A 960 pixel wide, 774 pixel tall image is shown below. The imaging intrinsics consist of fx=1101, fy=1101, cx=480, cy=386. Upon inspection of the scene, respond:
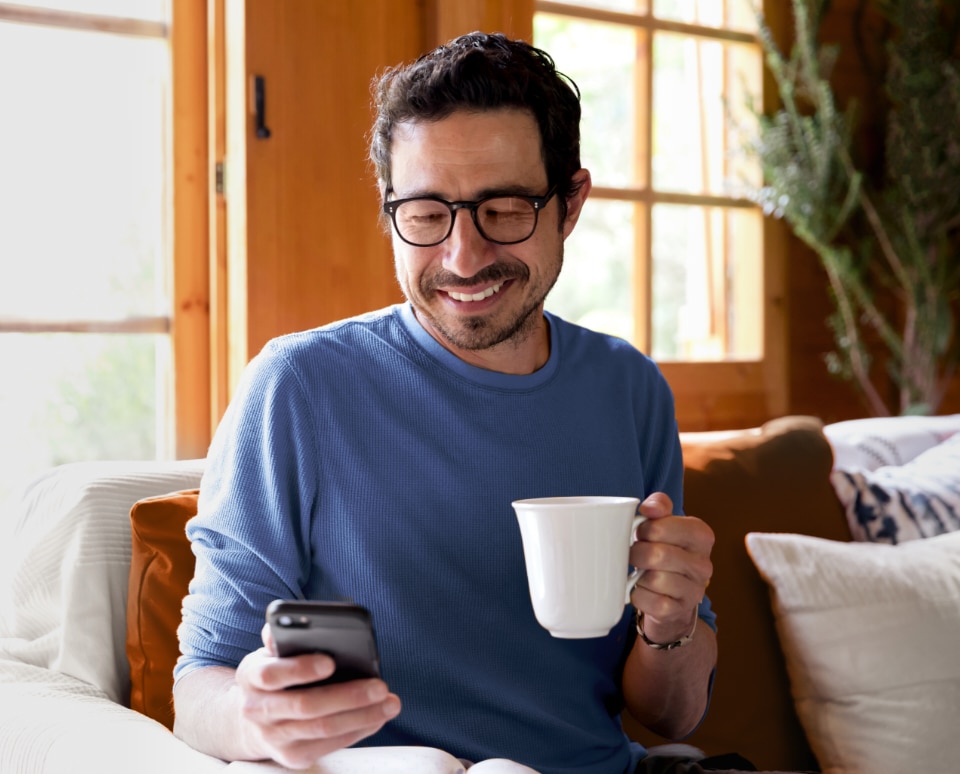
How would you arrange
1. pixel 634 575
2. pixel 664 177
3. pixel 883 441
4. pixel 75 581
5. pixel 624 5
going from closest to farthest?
pixel 634 575 < pixel 75 581 < pixel 883 441 < pixel 624 5 < pixel 664 177

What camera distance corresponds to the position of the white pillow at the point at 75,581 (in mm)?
1268

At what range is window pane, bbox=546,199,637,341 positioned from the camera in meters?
2.72

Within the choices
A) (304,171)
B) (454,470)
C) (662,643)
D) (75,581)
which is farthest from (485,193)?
(304,171)

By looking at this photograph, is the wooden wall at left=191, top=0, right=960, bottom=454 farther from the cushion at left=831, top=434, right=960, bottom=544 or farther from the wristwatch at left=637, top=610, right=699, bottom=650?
the wristwatch at left=637, top=610, right=699, bottom=650

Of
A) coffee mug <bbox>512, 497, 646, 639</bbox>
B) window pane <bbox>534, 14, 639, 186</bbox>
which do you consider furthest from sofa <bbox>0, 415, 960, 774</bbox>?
window pane <bbox>534, 14, 639, 186</bbox>

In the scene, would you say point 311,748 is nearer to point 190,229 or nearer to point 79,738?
point 79,738

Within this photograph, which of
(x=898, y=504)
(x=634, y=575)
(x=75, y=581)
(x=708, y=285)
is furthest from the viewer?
(x=708, y=285)

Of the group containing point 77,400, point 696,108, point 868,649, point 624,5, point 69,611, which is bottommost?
point 868,649

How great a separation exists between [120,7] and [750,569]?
4.94 ft

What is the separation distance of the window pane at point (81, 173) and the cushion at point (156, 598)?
88cm

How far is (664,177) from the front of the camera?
286 cm

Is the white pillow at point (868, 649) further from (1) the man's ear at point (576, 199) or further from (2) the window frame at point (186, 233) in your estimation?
(2) the window frame at point (186, 233)

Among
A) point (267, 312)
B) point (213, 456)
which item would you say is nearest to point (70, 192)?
point (267, 312)

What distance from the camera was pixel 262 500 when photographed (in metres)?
1.09
